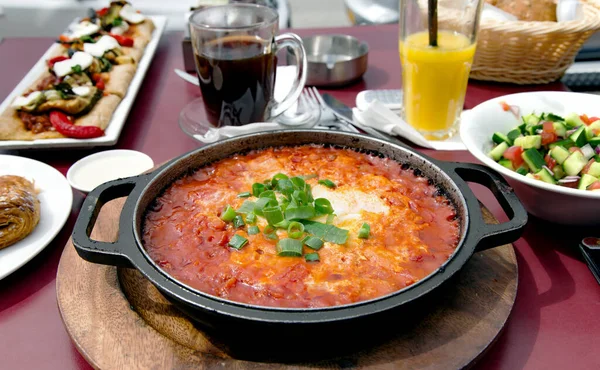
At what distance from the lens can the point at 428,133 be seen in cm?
230

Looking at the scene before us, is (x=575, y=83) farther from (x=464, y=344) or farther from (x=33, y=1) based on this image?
(x=33, y=1)

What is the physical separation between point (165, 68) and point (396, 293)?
247 cm

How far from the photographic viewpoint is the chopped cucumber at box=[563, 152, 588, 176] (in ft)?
5.19

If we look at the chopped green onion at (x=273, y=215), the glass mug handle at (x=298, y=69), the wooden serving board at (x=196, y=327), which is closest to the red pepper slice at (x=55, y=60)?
the glass mug handle at (x=298, y=69)

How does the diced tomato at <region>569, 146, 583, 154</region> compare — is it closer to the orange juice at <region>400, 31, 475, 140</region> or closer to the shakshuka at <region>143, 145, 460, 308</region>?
the shakshuka at <region>143, 145, 460, 308</region>

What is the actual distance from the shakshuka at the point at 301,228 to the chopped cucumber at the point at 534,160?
1.17 ft

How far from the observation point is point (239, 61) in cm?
218

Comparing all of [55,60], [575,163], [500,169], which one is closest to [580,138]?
[575,163]

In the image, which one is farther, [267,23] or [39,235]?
[267,23]

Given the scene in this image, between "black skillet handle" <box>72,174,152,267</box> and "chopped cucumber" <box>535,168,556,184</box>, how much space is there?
1.19 m

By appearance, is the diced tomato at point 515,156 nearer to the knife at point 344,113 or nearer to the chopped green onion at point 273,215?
the knife at point 344,113

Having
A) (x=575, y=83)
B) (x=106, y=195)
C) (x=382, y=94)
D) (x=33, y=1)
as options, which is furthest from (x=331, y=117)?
(x=33, y=1)

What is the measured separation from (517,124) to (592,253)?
61 cm

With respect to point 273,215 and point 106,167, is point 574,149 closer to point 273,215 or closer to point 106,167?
point 273,215
